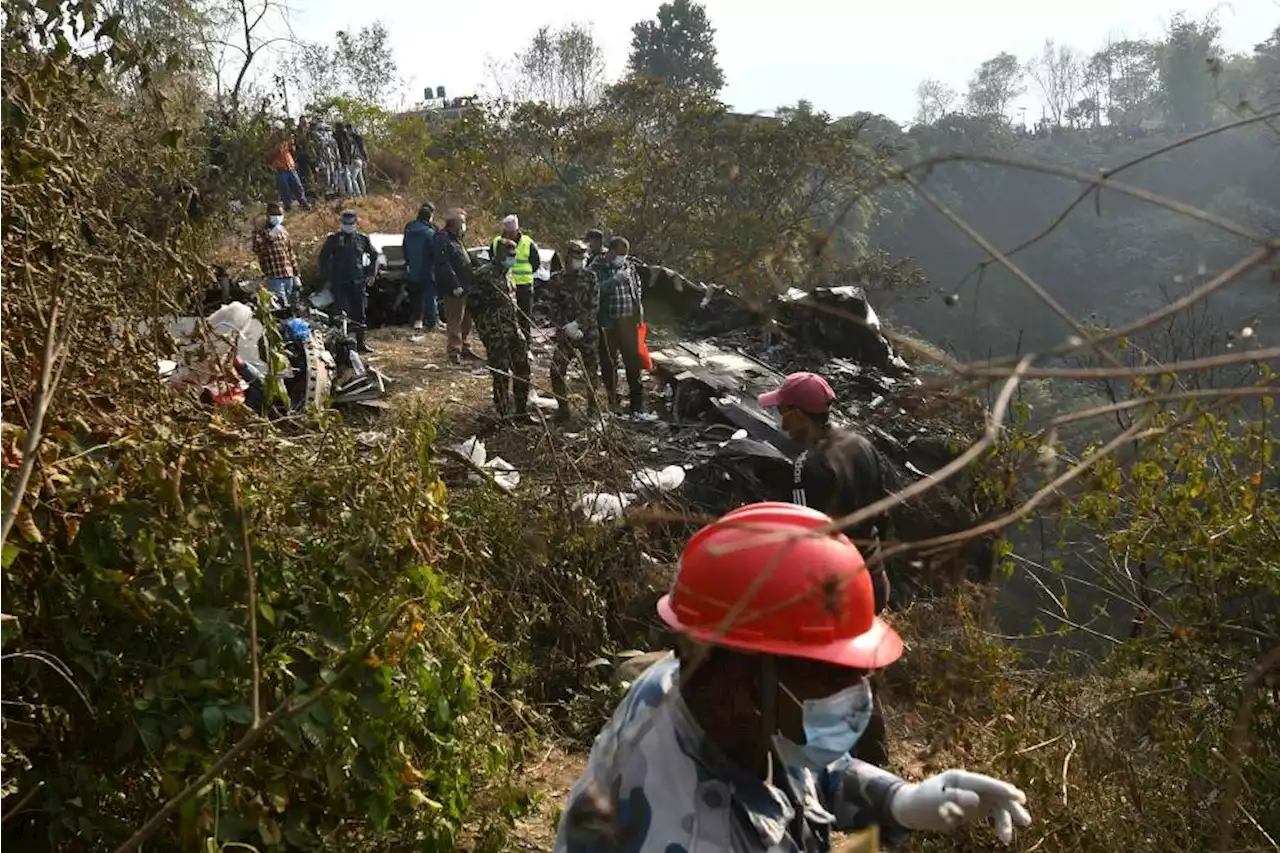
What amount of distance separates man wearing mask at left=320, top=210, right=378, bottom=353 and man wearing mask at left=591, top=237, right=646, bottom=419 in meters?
2.94

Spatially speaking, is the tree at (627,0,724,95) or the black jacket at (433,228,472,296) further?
the tree at (627,0,724,95)

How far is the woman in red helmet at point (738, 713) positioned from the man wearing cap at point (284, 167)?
647 inches

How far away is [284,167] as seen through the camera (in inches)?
663

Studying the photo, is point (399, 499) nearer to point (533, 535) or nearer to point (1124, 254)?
point (533, 535)

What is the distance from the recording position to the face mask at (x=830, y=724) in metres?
1.62

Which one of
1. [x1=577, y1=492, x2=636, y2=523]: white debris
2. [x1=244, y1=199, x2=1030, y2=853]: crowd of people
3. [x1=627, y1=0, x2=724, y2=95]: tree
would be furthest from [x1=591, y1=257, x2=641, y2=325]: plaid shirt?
[x1=627, y1=0, x2=724, y2=95]: tree

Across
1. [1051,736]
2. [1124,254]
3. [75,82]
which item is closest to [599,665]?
[1051,736]

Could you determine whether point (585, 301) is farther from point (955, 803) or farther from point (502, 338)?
point (955, 803)

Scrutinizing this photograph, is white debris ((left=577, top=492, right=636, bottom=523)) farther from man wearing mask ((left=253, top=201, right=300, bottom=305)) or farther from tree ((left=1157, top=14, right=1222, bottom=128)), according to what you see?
tree ((left=1157, top=14, right=1222, bottom=128))

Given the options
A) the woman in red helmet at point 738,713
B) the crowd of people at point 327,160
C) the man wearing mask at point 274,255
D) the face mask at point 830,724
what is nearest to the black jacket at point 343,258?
the man wearing mask at point 274,255

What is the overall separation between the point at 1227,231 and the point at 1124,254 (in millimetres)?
44392

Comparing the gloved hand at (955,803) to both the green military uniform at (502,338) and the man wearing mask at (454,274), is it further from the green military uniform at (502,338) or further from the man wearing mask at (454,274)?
the man wearing mask at (454,274)

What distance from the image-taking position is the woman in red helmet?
5.04ft

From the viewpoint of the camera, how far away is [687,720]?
5.22ft
